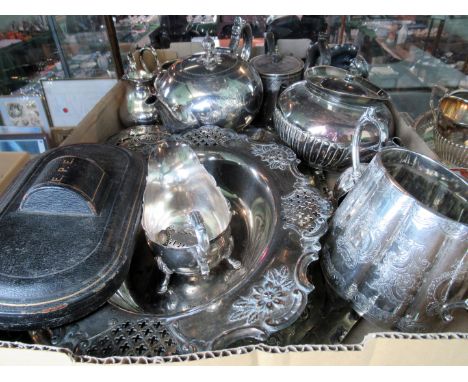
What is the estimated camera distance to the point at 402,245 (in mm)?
395

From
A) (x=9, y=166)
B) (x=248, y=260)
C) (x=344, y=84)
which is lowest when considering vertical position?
(x=248, y=260)

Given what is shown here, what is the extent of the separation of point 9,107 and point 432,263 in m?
1.04

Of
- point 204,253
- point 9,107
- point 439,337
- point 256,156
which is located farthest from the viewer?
point 9,107

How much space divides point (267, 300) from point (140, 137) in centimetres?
52

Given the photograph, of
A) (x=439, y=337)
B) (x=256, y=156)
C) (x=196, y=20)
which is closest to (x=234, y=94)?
(x=256, y=156)

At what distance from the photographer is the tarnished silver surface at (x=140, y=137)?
2.45 feet

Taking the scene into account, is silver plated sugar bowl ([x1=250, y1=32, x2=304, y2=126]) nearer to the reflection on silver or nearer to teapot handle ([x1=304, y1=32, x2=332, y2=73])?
teapot handle ([x1=304, y1=32, x2=332, y2=73])

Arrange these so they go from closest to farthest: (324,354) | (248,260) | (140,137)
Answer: (324,354), (248,260), (140,137)

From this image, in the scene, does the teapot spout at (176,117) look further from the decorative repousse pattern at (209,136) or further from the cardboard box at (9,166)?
the cardboard box at (9,166)

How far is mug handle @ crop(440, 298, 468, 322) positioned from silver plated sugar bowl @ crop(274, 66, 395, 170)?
0.92ft

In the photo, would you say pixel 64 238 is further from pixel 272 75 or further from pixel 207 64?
pixel 272 75

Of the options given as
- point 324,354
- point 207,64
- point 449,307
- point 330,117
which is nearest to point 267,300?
point 324,354

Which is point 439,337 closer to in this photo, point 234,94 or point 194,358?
point 194,358

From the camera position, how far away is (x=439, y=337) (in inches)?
12.9
